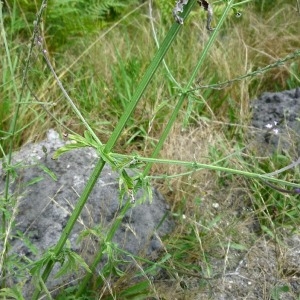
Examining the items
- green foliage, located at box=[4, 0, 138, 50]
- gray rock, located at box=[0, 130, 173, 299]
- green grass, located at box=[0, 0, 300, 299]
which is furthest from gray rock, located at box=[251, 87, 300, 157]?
green foliage, located at box=[4, 0, 138, 50]

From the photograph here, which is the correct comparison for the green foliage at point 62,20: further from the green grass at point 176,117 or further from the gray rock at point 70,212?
the gray rock at point 70,212

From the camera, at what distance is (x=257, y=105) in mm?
2939

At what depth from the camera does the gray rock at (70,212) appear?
6.37ft

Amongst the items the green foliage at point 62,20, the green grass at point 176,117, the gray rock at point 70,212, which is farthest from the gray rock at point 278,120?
the green foliage at point 62,20

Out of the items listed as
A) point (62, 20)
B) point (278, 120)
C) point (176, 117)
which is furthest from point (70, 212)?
point (62, 20)

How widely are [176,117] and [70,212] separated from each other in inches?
29.6

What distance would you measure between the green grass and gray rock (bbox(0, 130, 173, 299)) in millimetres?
81

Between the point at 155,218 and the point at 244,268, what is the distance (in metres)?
0.35

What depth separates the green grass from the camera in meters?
1.77

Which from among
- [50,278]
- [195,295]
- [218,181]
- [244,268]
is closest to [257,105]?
[218,181]

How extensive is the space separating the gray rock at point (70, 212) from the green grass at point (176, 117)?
0.08 meters

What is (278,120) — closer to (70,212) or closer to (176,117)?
(176,117)

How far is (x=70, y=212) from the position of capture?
6.69ft

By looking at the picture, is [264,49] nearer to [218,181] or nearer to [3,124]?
[218,181]
